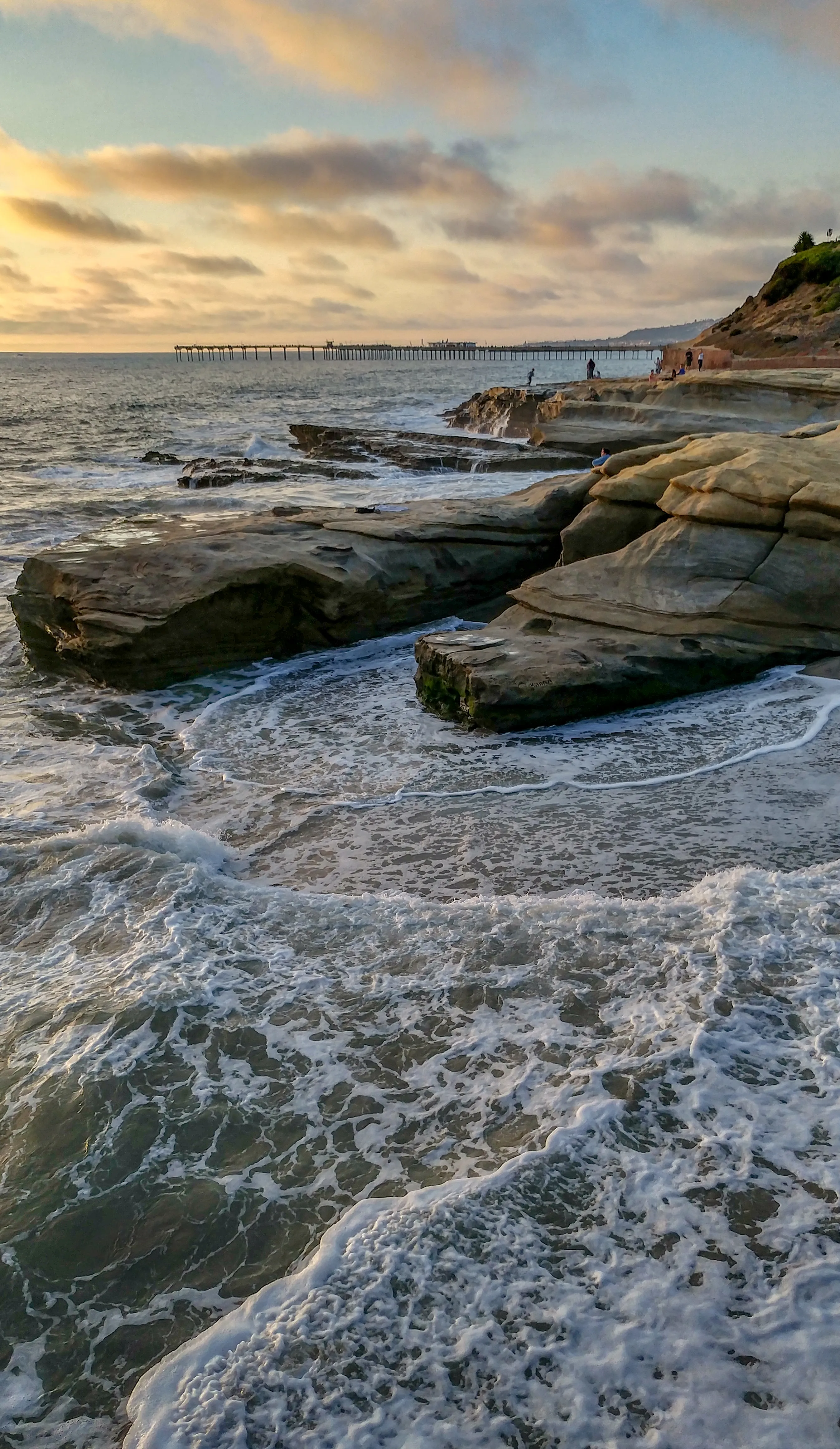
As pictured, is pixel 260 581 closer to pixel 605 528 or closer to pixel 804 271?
pixel 605 528

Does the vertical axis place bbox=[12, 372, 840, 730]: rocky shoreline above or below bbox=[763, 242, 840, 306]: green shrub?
below

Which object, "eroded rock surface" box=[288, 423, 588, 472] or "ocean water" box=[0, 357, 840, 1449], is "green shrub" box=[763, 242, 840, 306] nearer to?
"eroded rock surface" box=[288, 423, 588, 472]

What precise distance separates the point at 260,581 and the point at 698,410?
57.1 feet

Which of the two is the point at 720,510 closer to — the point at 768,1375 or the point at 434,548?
the point at 434,548

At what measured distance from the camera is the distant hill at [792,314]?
3862 centimetres

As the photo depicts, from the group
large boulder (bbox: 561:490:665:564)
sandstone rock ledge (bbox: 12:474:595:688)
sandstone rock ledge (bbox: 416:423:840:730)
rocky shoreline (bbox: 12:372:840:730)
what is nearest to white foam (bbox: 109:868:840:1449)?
sandstone rock ledge (bbox: 416:423:840:730)

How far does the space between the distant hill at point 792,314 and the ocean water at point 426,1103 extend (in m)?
36.7

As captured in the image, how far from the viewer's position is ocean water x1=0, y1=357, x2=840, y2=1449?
237 centimetres

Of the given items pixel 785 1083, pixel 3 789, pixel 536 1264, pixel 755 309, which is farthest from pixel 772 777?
pixel 755 309

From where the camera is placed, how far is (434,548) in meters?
10.4

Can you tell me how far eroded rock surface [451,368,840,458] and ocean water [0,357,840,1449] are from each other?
1539 centimetres

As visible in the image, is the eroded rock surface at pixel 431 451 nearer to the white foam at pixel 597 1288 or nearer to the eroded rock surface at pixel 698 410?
the eroded rock surface at pixel 698 410

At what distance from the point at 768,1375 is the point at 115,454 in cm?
3122

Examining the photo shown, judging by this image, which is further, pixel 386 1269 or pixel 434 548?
pixel 434 548
